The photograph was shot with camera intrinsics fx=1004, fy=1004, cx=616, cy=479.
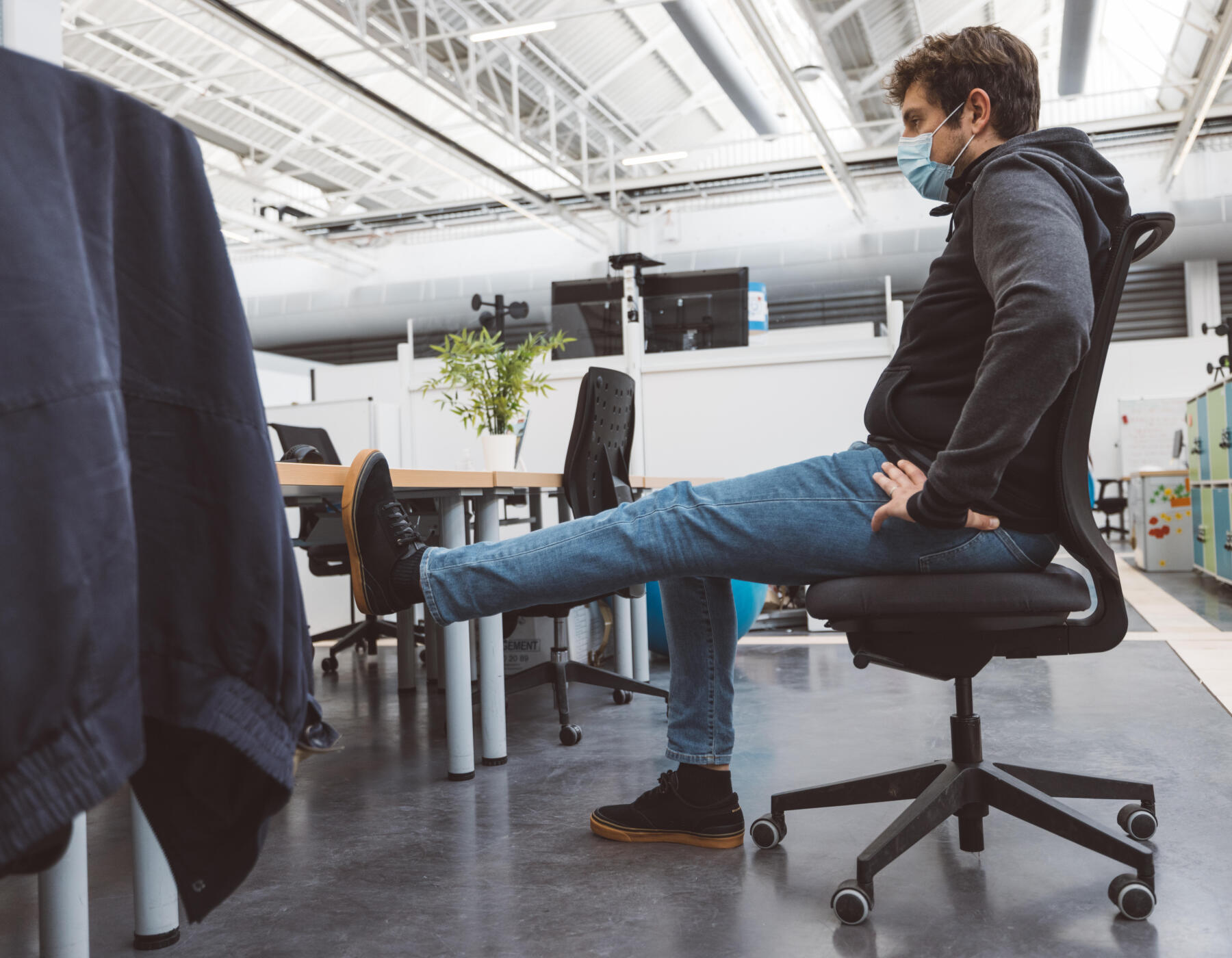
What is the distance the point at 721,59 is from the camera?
6844 mm

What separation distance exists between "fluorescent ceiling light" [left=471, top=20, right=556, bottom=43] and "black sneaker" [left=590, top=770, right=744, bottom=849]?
549 centimetres

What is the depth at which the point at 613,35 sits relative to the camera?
26.3ft

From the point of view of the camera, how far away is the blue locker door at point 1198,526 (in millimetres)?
5525

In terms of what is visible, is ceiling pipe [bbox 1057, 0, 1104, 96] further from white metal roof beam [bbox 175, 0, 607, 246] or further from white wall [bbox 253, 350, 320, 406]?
white wall [bbox 253, 350, 320, 406]

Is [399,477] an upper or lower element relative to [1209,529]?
→ upper

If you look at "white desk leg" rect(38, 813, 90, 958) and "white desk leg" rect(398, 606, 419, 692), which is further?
"white desk leg" rect(398, 606, 419, 692)

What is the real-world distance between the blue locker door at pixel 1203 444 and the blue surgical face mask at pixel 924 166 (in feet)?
14.2

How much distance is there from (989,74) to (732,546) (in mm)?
771

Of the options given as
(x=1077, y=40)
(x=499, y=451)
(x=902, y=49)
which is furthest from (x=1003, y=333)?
(x=902, y=49)

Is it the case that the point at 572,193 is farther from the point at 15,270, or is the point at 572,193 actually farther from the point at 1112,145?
the point at 15,270

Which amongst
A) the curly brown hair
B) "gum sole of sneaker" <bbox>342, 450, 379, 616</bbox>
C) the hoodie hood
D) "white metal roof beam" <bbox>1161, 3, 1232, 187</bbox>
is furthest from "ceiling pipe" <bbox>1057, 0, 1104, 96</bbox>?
"gum sole of sneaker" <bbox>342, 450, 379, 616</bbox>

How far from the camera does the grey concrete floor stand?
1.32 meters

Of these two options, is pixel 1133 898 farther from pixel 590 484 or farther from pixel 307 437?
pixel 307 437

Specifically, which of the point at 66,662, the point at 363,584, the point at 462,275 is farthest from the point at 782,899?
the point at 462,275
